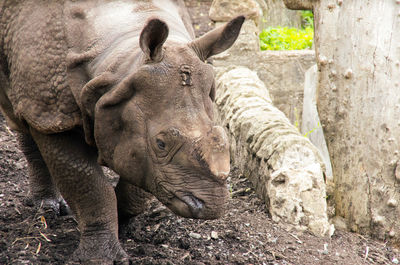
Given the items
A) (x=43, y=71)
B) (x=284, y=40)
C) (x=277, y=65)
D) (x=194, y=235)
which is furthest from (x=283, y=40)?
(x=43, y=71)

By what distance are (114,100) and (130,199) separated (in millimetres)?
1307

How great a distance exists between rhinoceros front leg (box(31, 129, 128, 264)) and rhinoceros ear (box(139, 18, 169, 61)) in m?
0.94

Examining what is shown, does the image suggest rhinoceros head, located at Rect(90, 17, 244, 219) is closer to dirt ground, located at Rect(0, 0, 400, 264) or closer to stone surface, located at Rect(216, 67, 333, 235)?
dirt ground, located at Rect(0, 0, 400, 264)

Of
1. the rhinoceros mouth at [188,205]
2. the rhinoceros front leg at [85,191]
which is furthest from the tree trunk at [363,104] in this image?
the rhinoceros mouth at [188,205]

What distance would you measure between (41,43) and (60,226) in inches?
63.8

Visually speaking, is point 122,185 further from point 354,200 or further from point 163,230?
point 354,200

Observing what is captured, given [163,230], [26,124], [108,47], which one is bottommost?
[163,230]

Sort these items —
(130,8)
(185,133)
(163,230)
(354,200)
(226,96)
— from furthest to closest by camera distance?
(226,96)
(354,200)
(163,230)
(130,8)
(185,133)

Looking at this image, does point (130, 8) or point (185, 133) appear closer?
point (185, 133)

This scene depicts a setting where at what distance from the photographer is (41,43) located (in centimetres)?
375

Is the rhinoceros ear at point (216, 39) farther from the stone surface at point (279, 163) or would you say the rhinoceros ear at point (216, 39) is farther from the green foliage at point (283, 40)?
the green foliage at point (283, 40)

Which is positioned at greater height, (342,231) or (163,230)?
(163,230)

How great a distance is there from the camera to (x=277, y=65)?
7.98m

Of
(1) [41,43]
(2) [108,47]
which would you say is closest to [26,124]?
(1) [41,43]
